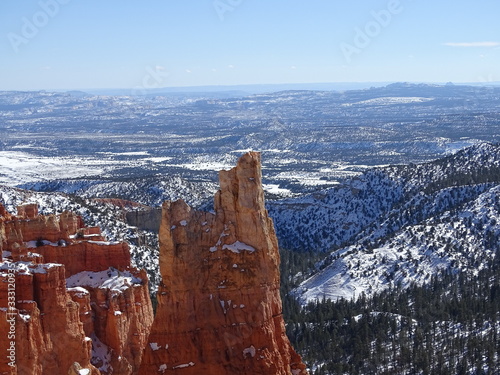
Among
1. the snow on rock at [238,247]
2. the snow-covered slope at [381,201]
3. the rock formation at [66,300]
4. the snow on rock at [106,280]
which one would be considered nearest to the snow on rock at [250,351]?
the snow on rock at [238,247]

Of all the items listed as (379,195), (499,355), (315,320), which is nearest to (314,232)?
(379,195)

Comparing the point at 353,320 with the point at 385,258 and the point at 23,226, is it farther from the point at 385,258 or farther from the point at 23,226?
the point at 23,226

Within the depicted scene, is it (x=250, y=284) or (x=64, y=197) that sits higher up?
(x=250, y=284)

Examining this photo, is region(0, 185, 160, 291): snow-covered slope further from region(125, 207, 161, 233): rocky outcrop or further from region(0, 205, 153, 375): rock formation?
region(0, 205, 153, 375): rock formation

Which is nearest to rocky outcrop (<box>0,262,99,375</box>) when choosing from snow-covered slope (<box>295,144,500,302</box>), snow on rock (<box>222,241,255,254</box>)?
snow on rock (<box>222,241,255,254</box>)

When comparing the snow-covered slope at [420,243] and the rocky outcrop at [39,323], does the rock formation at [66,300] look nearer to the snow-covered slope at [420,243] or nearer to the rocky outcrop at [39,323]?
the rocky outcrop at [39,323]

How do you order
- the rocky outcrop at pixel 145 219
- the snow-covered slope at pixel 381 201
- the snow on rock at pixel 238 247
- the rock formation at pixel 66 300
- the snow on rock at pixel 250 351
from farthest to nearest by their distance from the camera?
the snow-covered slope at pixel 381 201 < the rocky outcrop at pixel 145 219 < the rock formation at pixel 66 300 < the snow on rock at pixel 238 247 < the snow on rock at pixel 250 351

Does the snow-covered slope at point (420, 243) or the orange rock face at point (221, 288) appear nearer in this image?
the orange rock face at point (221, 288)

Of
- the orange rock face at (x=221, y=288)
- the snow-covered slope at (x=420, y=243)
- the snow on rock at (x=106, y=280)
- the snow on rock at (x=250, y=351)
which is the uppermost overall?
the orange rock face at (x=221, y=288)
